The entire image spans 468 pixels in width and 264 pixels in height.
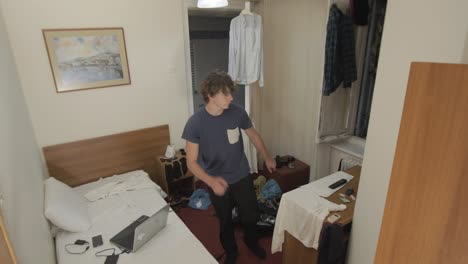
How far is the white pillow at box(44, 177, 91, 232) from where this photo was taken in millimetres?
1980

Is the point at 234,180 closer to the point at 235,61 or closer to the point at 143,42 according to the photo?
the point at 235,61

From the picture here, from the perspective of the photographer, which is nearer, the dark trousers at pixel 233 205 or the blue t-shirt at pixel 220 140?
the blue t-shirt at pixel 220 140

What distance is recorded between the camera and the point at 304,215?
1829 mm

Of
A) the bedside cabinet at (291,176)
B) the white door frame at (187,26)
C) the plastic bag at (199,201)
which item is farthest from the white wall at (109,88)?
the bedside cabinet at (291,176)

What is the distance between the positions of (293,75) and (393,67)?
6.79 ft

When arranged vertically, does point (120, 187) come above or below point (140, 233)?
below

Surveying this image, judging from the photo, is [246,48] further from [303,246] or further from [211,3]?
[303,246]

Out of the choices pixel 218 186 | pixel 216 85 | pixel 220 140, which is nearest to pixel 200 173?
pixel 218 186

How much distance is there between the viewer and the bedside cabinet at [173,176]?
9.82 feet

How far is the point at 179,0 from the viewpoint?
118 inches

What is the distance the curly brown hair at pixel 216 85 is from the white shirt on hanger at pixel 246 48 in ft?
4.01

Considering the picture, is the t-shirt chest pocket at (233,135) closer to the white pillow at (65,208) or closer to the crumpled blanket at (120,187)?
the crumpled blanket at (120,187)

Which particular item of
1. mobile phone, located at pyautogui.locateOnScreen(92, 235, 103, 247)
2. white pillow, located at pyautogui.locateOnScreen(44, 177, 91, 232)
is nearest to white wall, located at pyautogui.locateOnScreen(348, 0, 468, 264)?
mobile phone, located at pyautogui.locateOnScreen(92, 235, 103, 247)

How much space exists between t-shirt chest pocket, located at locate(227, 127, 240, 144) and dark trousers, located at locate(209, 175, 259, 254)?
0.33 meters
